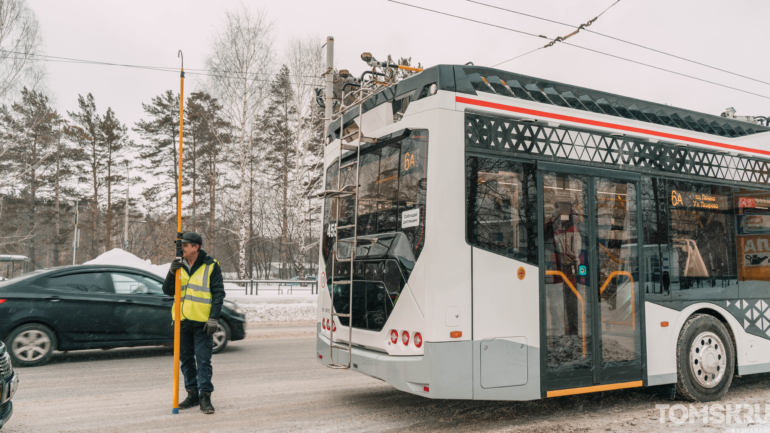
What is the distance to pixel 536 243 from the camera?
16.8 feet

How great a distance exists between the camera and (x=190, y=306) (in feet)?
18.4

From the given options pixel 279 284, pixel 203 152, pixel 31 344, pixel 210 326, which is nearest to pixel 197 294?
pixel 210 326

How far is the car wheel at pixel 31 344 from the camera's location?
7.76m

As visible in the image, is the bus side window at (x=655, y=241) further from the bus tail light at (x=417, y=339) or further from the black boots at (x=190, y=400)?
the black boots at (x=190, y=400)

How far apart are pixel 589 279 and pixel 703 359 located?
81.7 inches

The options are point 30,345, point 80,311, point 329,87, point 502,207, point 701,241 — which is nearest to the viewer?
point 502,207

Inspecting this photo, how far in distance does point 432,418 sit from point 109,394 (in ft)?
12.9

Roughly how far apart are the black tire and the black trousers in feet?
17.4

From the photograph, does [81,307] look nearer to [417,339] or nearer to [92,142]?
[417,339]

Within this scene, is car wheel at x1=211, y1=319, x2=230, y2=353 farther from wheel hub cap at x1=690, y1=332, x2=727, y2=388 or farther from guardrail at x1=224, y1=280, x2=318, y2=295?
guardrail at x1=224, y1=280, x2=318, y2=295

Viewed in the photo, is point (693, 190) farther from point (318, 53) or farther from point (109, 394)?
point (318, 53)

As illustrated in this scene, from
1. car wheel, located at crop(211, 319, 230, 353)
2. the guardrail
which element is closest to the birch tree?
the guardrail

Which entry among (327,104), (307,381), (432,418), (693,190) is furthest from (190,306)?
(693,190)

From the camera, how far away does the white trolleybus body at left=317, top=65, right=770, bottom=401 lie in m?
4.73
